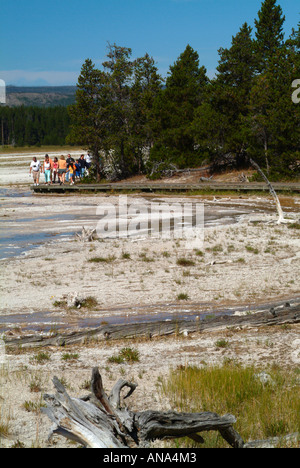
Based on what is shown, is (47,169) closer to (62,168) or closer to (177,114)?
(62,168)

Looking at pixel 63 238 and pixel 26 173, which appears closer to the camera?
pixel 63 238

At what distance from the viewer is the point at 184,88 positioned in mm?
36938

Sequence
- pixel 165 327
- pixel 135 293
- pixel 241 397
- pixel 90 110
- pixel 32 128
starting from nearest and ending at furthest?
pixel 241 397, pixel 165 327, pixel 135 293, pixel 90 110, pixel 32 128

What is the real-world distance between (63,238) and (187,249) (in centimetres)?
462

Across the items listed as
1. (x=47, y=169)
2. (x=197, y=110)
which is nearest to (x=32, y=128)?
(x=47, y=169)

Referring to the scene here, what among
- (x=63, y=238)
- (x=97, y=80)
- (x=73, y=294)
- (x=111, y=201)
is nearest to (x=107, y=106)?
(x=97, y=80)

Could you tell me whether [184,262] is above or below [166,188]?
below

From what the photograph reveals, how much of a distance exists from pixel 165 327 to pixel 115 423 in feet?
14.8

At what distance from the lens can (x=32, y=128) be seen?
120m

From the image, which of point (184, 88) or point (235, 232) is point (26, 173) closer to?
point (184, 88)

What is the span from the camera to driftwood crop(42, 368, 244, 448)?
464 centimetres

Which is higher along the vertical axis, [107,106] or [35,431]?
[107,106]

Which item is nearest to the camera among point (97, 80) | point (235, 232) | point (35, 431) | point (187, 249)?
point (35, 431)
